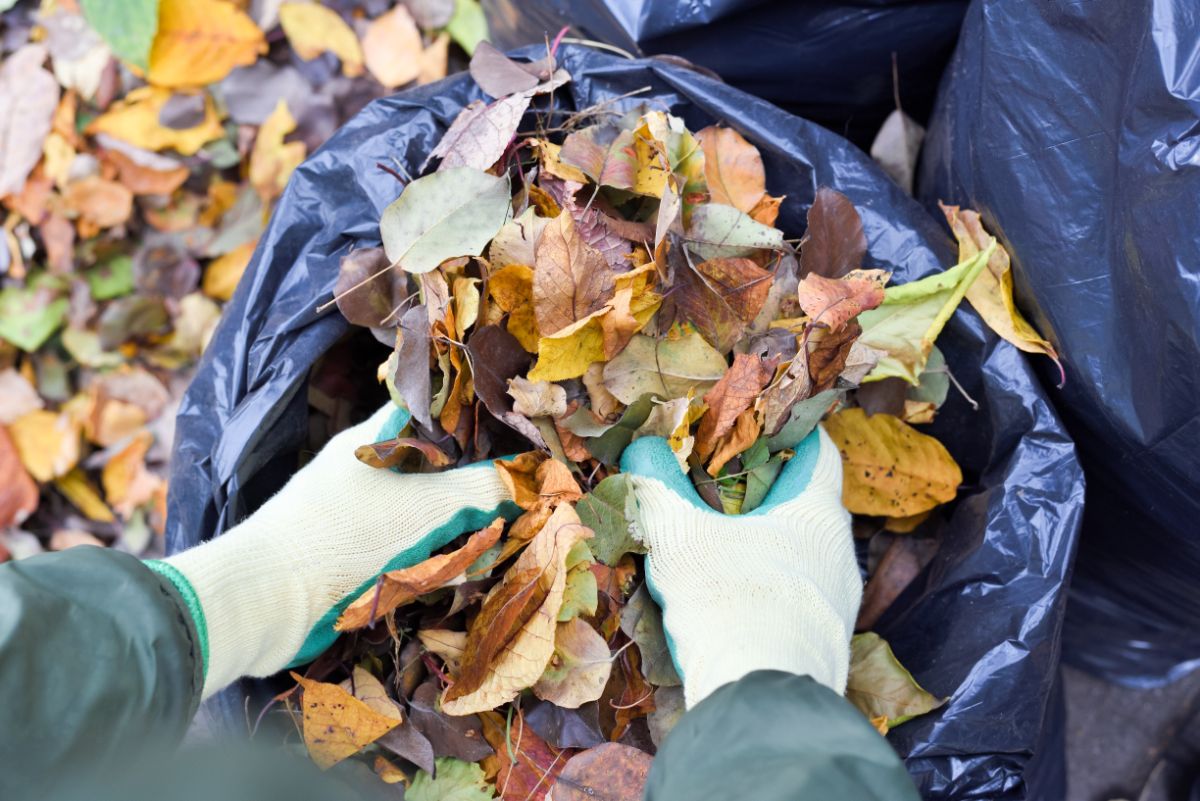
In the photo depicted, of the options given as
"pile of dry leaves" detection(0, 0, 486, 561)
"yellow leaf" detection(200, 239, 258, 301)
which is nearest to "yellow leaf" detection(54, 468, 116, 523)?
"pile of dry leaves" detection(0, 0, 486, 561)

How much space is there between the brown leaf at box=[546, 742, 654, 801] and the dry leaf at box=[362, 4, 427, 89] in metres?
0.84

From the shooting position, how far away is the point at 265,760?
0.49 meters

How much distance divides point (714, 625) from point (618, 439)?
0.63 feet

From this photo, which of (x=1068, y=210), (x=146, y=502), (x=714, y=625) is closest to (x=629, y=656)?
(x=714, y=625)

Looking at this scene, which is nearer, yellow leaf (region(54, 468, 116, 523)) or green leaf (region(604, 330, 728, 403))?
green leaf (region(604, 330, 728, 403))

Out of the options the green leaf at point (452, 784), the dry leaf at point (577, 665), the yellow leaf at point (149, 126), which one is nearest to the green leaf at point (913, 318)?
the dry leaf at point (577, 665)

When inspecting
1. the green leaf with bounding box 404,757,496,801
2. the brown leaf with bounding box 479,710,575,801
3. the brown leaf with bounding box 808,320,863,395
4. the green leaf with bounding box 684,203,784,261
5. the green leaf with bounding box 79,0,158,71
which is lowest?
the green leaf with bounding box 404,757,496,801

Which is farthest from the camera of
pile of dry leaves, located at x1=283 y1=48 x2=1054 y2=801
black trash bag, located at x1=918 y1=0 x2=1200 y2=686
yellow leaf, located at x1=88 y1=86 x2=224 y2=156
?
yellow leaf, located at x1=88 y1=86 x2=224 y2=156

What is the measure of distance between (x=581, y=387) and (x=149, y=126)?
29.2 inches

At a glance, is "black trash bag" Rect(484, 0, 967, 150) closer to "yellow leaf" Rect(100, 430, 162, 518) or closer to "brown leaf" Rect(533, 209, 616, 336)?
"brown leaf" Rect(533, 209, 616, 336)

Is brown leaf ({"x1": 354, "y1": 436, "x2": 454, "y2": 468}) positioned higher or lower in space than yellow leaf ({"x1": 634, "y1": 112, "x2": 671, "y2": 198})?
lower

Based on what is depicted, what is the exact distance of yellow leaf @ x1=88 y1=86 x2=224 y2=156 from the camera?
115 centimetres

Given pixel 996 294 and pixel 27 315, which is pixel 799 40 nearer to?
pixel 996 294

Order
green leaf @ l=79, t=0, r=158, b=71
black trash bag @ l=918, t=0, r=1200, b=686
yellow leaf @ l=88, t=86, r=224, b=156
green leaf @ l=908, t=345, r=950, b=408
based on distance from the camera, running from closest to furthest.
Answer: black trash bag @ l=918, t=0, r=1200, b=686 → green leaf @ l=908, t=345, r=950, b=408 → green leaf @ l=79, t=0, r=158, b=71 → yellow leaf @ l=88, t=86, r=224, b=156
